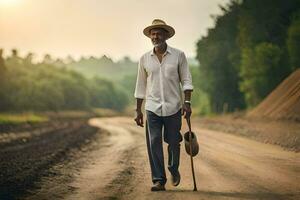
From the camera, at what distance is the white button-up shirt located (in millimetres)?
8117

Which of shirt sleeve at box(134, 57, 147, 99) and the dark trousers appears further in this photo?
shirt sleeve at box(134, 57, 147, 99)

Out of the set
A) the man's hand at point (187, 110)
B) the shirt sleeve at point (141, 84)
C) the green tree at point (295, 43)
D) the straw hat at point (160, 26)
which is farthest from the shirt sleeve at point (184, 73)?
Result: the green tree at point (295, 43)

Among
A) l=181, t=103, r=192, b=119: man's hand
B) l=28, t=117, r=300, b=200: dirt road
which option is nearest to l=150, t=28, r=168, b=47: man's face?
l=181, t=103, r=192, b=119: man's hand

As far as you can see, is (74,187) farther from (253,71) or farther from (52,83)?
(52,83)

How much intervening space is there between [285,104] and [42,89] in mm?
76494

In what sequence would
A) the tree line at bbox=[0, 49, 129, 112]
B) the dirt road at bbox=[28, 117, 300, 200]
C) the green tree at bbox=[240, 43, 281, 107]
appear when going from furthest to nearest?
1. the tree line at bbox=[0, 49, 129, 112]
2. the green tree at bbox=[240, 43, 281, 107]
3. the dirt road at bbox=[28, 117, 300, 200]

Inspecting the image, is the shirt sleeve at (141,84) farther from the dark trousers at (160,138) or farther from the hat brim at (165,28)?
the hat brim at (165,28)

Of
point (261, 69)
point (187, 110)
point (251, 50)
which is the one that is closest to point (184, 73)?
point (187, 110)

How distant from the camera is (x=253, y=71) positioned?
1757 inches

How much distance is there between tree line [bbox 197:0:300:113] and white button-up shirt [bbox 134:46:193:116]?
30047 mm

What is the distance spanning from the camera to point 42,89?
4021 inches

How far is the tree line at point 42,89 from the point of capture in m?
85.6

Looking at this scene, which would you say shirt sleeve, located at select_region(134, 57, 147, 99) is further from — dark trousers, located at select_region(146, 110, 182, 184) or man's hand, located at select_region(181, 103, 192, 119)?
man's hand, located at select_region(181, 103, 192, 119)

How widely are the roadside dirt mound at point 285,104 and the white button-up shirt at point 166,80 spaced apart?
66.2 feet
